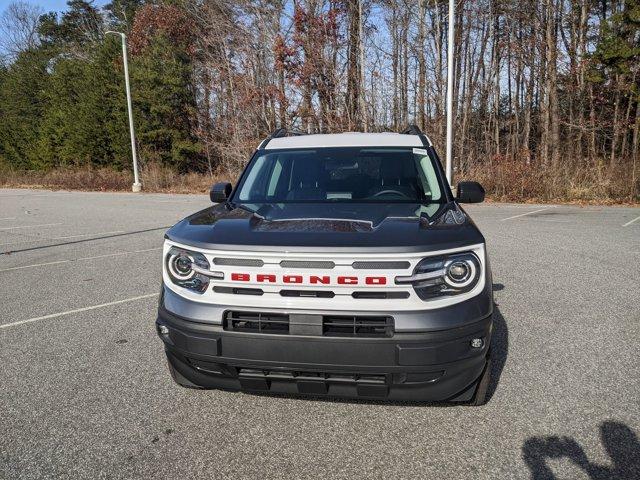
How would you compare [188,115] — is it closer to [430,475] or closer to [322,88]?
[322,88]

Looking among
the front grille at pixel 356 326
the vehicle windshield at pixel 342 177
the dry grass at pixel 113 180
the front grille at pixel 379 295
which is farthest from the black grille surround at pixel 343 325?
the dry grass at pixel 113 180

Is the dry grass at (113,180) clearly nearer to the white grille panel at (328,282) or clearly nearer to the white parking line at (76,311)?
the white parking line at (76,311)

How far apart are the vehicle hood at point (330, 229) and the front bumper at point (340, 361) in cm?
44

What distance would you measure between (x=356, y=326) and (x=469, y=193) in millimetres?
2088

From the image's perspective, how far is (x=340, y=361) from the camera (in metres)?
2.44

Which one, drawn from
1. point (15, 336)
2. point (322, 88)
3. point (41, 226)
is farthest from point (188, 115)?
point (15, 336)

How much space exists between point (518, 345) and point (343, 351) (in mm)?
2284

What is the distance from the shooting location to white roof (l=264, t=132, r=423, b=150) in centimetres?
421

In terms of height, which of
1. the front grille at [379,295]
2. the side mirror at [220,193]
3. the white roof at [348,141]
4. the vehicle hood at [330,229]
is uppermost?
the white roof at [348,141]

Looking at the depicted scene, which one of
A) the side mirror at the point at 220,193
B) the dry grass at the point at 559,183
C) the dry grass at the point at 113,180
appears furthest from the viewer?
the dry grass at the point at 113,180

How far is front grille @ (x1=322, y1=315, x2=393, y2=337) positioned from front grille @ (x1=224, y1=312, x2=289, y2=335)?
0.22 m

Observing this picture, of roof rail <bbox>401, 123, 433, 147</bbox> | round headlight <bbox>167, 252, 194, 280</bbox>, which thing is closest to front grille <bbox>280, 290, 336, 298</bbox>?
round headlight <bbox>167, 252, 194, 280</bbox>

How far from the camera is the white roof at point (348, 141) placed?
4211 mm

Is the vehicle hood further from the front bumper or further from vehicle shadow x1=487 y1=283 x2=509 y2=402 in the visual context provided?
vehicle shadow x1=487 y1=283 x2=509 y2=402
